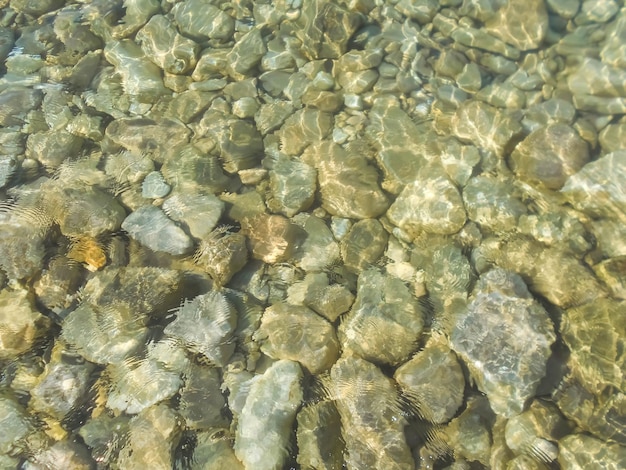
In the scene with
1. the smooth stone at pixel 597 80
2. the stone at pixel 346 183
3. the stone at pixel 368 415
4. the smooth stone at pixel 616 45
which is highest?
the smooth stone at pixel 616 45

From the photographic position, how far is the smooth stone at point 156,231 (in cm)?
402

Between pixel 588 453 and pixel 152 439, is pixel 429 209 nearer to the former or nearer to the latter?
pixel 588 453

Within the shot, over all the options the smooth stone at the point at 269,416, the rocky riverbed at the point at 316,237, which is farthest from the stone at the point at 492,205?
the smooth stone at the point at 269,416

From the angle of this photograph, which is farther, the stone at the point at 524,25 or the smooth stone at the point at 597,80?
the stone at the point at 524,25

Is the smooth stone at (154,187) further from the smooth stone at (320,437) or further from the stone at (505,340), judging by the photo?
the stone at (505,340)

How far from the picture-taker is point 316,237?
4094 millimetres

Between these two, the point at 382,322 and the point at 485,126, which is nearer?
the point at 382,322

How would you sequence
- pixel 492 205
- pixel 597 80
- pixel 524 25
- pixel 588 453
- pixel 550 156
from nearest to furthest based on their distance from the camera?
pixel 588 453
pixel 492 205
pixel 550 156
pixel 597 80
pixel 524 25

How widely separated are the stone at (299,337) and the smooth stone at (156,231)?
94 cm

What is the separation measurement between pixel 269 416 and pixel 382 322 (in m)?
1.05

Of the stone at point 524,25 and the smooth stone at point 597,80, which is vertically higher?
the stone at point 524,25

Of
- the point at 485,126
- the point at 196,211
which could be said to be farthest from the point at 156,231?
the point at 485,126

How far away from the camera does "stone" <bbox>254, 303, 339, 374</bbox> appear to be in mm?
3498

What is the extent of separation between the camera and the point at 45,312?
153 inches
